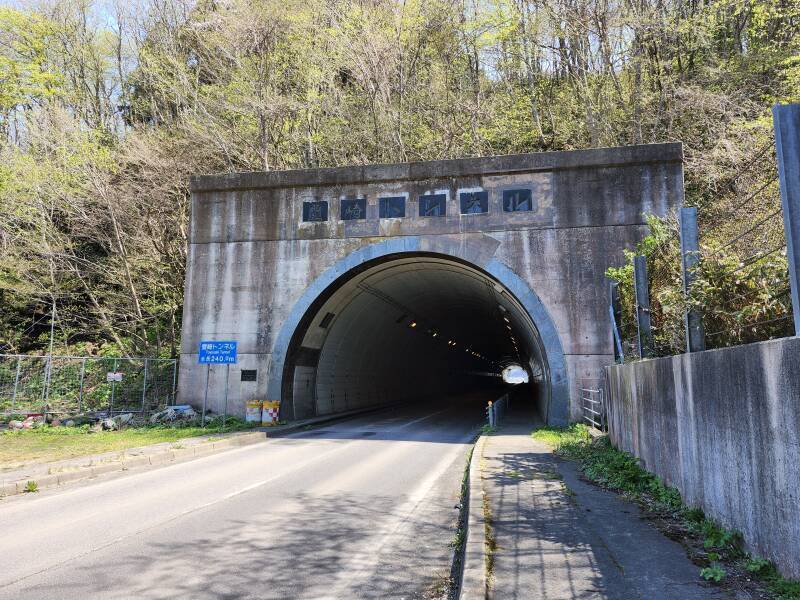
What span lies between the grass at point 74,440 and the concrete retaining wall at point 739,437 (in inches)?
446

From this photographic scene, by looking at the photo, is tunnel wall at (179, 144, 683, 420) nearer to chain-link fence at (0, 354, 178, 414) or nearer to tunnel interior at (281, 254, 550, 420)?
tunnel interior at (281, 254, 550, 420)

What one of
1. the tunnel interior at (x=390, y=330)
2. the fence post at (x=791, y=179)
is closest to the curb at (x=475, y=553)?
the fence post at (x=791, y=179)

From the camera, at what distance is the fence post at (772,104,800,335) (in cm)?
411

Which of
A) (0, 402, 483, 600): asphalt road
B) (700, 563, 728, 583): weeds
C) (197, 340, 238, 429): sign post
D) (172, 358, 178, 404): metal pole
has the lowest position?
(0, 402, 483, 600): asphalt road

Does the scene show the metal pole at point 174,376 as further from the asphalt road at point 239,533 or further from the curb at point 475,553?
the curb at point 475,553

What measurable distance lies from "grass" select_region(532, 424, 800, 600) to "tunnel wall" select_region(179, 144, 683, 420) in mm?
5894

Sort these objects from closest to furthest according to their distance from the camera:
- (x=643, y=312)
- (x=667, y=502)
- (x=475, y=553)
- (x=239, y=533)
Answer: (x=475, y=553) < (x=239, y=533) < (x=667, y=502) < (x=643, y=312)

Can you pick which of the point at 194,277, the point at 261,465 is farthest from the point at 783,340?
the point at 194,277

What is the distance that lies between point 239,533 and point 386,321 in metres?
21.7

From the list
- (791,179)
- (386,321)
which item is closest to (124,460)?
(791,179)

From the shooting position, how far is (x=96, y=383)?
2350cm

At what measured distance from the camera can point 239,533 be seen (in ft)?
21.0

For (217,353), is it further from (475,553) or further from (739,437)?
(739,437)

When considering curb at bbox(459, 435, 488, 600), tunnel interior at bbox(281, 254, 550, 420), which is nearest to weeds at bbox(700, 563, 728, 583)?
curb at bbox(459, 435, 488, 600)
